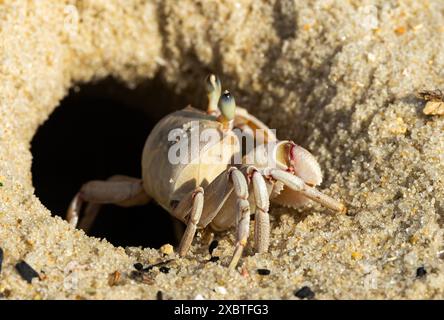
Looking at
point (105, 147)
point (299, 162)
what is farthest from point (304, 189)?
point (105, 147)

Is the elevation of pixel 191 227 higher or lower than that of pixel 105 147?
lower

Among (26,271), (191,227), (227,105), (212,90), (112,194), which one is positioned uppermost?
(212,90)

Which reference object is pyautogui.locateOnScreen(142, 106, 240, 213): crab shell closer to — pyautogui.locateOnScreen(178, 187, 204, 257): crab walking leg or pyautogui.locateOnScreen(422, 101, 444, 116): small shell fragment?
pyautogui.locateOnScreen(178, 187, 204, 257): crab walking leg

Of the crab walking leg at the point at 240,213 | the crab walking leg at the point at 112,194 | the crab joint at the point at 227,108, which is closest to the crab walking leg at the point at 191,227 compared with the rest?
the crab walking leg at the point at 240,213

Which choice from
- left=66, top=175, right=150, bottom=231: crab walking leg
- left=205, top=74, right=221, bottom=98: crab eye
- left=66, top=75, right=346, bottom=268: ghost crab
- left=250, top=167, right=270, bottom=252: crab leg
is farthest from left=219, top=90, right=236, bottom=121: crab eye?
left=66, top=175, right=150, bottom=231: crab walking leg

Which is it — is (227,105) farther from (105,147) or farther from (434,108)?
(105,147)
